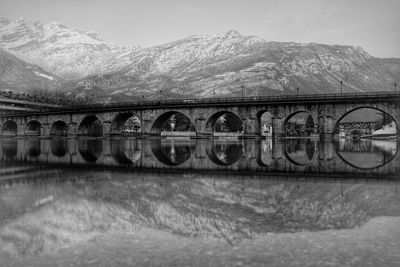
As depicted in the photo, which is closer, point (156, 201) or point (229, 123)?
point (156, 201)

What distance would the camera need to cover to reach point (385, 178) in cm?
1709

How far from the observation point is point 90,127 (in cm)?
10319

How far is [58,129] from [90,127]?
9.12 m

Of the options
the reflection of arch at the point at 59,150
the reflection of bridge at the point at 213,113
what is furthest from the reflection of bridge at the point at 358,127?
the reflection of arch at the point at 59,150

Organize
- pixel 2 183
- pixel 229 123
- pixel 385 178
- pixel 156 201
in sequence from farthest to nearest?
pixel 229 123 → pixel 385 178 → pixel 2 183 → pixel 156 201

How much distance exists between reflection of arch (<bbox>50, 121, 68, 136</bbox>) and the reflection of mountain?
8993 centimetres

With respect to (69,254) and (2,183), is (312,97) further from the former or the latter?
(69,254)

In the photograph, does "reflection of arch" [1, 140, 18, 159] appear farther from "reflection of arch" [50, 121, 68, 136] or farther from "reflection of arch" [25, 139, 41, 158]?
"reflection of arch" [50, 121, 68, 136]

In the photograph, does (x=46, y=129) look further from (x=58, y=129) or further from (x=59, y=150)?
(x=59, y=150)

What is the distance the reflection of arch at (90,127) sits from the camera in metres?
95.2

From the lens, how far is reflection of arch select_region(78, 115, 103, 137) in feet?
312

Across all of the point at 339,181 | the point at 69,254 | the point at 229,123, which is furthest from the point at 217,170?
the point at 229,123

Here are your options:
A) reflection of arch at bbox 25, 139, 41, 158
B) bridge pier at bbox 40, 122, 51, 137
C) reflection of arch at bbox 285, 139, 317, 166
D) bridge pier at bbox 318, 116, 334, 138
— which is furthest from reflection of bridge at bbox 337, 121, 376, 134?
reflection of arch at bbox 25, 139, 41, 158

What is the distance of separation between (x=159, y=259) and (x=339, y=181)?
38.1 feet
